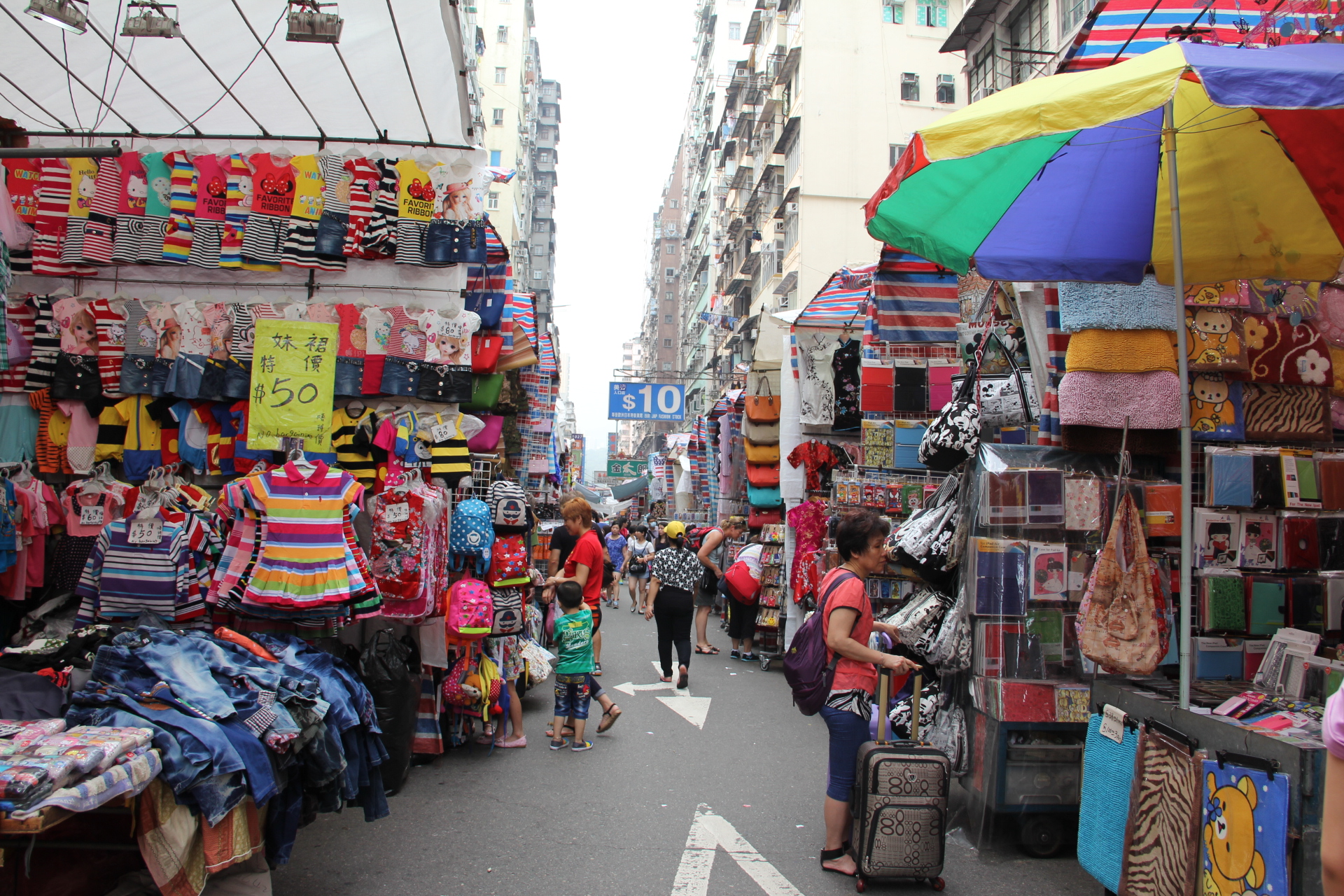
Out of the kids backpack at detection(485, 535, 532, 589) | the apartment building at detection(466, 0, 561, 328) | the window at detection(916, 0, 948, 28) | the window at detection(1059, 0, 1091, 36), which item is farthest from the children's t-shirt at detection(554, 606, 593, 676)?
the window at detection(916, 0, 948, 28)

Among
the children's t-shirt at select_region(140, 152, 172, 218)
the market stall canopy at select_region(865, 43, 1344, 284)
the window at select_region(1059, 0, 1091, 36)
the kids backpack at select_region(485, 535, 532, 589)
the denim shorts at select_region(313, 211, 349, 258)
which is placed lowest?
the kids backpack at select_region(485, 535, 532, 589)

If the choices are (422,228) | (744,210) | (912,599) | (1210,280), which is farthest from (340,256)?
(744,210)

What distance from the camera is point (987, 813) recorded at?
4.62 meters

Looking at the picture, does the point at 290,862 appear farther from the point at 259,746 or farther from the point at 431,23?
the point at 431,23

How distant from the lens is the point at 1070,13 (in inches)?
496

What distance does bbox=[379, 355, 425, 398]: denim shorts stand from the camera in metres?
6.09

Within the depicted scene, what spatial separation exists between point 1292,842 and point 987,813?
1.91m

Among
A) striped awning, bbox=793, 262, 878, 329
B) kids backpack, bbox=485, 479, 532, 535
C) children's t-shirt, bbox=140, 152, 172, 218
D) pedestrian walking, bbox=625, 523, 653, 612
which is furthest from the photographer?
pedestrian walking, bbox=625, 523, 653, 612

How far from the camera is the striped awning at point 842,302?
9.77 meters

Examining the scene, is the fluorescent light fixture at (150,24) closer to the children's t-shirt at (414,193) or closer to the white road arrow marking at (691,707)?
the children's t-shirt at (414,193)

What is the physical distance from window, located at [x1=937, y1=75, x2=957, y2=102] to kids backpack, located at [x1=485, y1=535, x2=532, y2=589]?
2843 cm

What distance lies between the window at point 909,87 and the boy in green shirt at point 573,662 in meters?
27.8

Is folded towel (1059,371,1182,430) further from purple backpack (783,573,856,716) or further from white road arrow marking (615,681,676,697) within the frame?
white road arrow marking (615,681,676,697)

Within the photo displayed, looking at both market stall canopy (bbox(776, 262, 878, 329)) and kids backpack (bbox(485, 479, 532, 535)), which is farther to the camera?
market stall canopy (bbox(776, 262, 878, 329))
